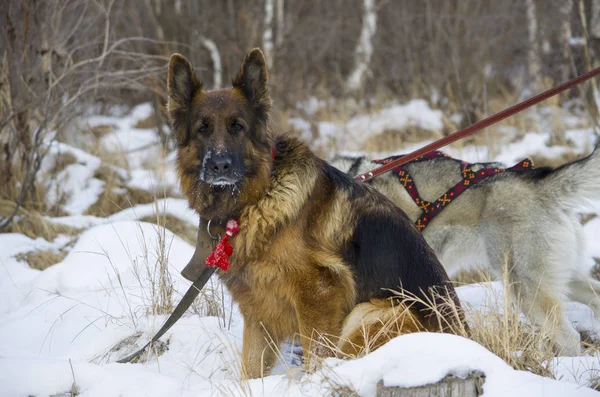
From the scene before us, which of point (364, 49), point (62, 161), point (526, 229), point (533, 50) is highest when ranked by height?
point (364, 49)

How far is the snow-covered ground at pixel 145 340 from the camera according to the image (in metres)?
2.32

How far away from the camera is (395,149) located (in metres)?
11.0

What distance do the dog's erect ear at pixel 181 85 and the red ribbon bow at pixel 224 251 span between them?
751 millimetres

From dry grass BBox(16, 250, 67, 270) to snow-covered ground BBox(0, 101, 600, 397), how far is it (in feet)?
0.39

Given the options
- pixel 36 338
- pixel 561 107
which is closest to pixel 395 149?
pixel 561 107

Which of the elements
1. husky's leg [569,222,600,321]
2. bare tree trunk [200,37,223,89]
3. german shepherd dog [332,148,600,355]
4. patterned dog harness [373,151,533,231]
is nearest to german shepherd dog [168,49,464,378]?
german shepherd dog [332,148,600,355]

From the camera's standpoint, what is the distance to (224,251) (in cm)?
318

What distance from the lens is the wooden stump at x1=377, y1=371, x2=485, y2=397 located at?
2197mm

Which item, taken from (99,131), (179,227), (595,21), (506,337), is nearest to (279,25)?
(99,131)

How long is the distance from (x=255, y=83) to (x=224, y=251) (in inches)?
39.0

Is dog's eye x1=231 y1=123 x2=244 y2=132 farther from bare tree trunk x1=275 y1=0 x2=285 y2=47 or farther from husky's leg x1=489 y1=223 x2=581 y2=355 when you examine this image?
bare tree trunk x1=275 y1=0 x2=285 y2=47

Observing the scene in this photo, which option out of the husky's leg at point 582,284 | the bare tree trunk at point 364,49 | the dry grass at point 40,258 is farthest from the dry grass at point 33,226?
the bare tree trunk at point 364,49

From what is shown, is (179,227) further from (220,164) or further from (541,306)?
(541,306)

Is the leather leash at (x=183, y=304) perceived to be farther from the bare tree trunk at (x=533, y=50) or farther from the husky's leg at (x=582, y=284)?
the bare tree trunk at (x=533, y=50)
